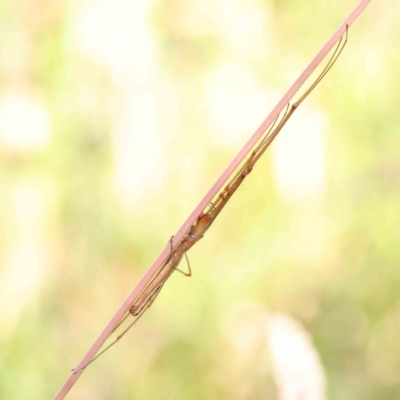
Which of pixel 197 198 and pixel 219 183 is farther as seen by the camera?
pixel 197 198

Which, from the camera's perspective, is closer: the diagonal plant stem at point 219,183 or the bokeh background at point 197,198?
the diagonal plant stem at point 219,183

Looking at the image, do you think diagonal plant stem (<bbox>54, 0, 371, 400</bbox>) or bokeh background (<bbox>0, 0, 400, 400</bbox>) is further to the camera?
bokeh background (<bbox>0, 0, 400, 400</bbox>)

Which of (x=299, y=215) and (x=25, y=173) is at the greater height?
(x=299, y=215)

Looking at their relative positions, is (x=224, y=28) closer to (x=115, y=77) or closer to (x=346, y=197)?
(x=115, y=77)

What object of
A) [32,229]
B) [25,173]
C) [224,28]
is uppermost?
[224,28]

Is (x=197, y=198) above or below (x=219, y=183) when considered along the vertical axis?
below

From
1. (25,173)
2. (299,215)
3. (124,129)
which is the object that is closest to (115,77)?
(124,129)

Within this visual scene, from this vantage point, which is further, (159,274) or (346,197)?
(346,197)
